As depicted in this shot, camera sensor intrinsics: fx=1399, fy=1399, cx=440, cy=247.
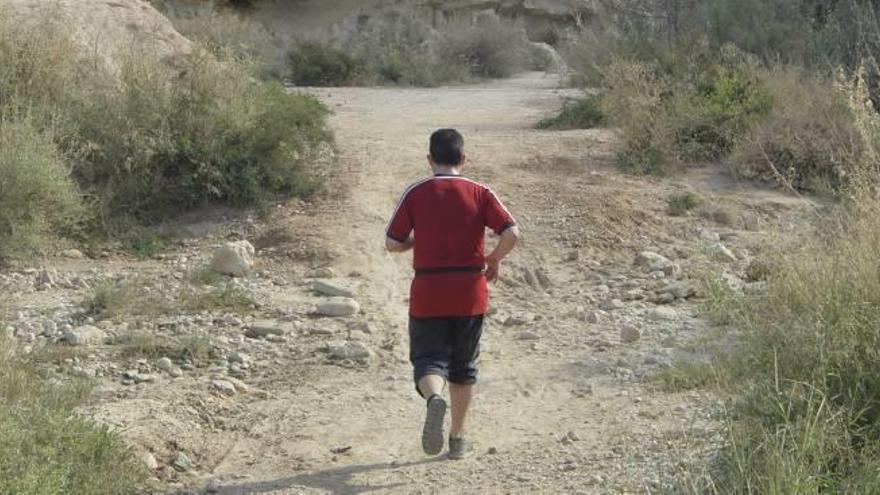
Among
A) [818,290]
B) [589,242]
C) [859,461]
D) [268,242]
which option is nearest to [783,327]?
[818,290]

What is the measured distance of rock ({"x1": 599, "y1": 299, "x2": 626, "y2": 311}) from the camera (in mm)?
8984

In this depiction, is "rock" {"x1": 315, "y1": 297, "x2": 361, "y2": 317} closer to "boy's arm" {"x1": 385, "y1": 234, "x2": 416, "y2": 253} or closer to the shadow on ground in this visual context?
the shadow on ground

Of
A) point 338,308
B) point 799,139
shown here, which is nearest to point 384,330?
point 338,308

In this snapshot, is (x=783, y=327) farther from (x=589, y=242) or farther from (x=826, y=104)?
(x=826, y=104)

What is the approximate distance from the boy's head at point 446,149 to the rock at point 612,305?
10.6 feet

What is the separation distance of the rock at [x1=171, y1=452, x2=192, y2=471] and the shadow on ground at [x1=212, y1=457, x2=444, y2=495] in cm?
33

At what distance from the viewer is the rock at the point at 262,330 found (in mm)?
8289

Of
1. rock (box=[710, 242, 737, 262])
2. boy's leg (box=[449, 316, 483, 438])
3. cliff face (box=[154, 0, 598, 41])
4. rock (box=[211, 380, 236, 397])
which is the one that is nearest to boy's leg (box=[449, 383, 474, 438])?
boy's leg (box=[449, 316, 483, 438])

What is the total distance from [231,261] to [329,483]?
388 centimetres

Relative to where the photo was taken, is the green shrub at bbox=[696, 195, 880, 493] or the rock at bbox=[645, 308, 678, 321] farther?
the rock at bbox=[645, 308, 678, 321]

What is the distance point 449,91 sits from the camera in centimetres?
2009

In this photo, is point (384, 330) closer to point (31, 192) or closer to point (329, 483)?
point (329, 483)

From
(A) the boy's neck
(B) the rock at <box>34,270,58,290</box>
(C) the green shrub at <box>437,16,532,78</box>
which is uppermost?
(A) the boy's neck

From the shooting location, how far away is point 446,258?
19.4 ft
